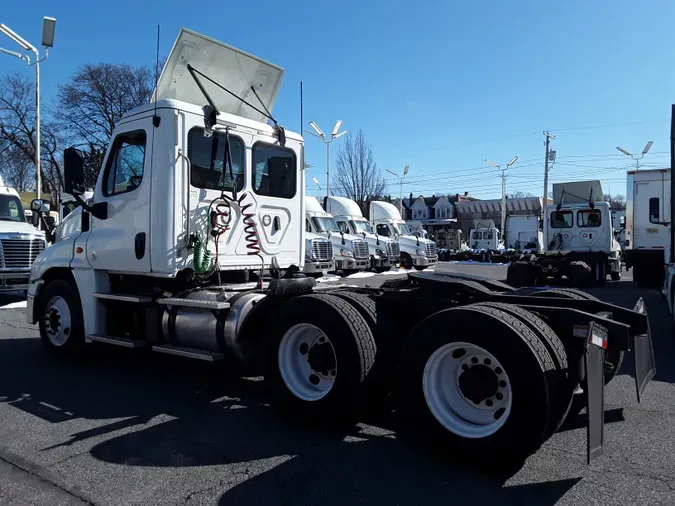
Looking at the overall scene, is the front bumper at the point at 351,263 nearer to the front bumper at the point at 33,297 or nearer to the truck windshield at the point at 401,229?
the truck windshield at the point at 401,229

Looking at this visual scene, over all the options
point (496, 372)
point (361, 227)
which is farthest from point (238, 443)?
point (361, 227)

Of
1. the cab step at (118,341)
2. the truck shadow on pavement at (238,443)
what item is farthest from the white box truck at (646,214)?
the cab step at (118,341)

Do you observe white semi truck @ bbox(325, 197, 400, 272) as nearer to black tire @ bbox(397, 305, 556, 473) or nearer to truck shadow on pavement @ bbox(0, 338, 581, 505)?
truck shadow on pavement @ bbox(0, 338, 581, 505)

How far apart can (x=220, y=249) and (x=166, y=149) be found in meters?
1.26

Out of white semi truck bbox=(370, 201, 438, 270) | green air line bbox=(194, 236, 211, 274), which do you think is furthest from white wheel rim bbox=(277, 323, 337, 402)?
white semi truck bbox=(370, 201, 438, 270)

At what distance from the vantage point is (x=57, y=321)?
7.23 metres

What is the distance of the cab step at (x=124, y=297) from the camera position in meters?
6.20

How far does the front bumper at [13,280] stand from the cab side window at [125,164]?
319 inches

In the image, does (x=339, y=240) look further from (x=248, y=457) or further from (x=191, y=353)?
(x=248, y=457)

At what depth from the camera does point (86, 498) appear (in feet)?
11.6

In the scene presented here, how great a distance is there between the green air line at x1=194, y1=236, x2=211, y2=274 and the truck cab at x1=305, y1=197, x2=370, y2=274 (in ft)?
52.8

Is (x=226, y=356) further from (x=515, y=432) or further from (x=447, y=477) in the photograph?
(x=515, y=432)

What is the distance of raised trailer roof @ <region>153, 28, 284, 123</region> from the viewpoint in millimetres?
6469

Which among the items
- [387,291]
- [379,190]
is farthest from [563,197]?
[379,190]
